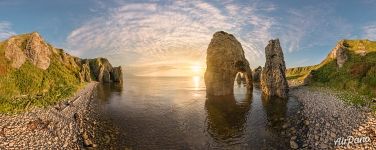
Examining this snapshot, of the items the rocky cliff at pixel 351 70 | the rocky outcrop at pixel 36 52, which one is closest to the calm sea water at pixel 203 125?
the rocky cliff at pixel 351 70

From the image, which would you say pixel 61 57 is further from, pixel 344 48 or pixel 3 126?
pixel 344 48

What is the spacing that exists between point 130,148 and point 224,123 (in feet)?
46.4

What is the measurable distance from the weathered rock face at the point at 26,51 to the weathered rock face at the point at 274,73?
186 feet

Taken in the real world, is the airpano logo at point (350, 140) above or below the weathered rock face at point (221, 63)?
below

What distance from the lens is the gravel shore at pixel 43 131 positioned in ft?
77.1

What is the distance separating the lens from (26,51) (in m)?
56.1

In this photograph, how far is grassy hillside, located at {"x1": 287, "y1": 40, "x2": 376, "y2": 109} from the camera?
41.4 metres

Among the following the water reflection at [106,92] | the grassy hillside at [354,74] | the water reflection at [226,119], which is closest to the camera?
the water reflection at [226,119]

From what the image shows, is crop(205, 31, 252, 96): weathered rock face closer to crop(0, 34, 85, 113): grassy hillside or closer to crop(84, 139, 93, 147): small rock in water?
crop(0, 34, 85, 113): grassy hillside

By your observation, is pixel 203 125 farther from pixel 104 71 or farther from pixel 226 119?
pixel 104 71

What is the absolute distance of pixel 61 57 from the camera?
85.4 m

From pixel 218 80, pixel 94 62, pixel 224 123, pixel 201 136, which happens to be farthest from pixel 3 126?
pixel 94 62

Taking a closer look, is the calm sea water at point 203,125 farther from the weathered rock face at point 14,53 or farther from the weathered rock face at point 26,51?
the weathered rock face at point 26,51

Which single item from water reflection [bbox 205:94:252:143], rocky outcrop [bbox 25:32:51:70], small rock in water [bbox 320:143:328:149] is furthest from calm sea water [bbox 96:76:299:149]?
rocky outcrop [bbox 25:32:51:70]
